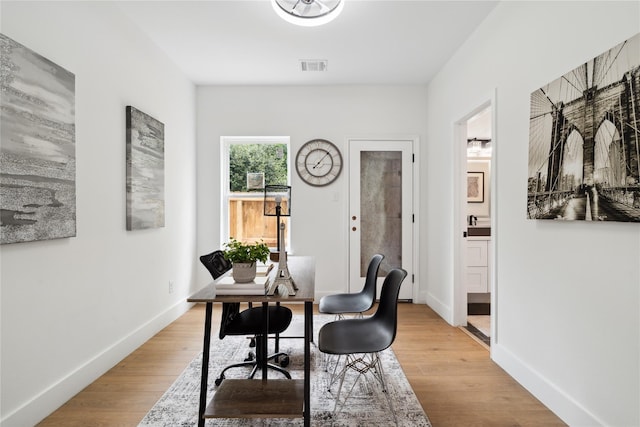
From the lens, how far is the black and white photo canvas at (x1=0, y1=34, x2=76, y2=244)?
168 centimetres

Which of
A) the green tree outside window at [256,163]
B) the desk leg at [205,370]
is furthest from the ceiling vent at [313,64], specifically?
the desk leg at [205,370]

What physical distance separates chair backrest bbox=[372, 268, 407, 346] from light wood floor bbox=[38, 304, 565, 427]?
0.51 metres

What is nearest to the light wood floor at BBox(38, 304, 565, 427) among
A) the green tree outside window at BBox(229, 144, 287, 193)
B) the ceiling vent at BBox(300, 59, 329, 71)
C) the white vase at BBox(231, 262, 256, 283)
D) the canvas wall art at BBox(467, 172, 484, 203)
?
the white vase at BBox(231, 262, 256, 283)

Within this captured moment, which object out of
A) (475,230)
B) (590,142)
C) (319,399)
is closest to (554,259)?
(590,142)

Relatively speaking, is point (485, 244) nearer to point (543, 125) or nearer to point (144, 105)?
point (543, 125)

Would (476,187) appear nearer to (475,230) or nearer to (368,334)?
(475,230)

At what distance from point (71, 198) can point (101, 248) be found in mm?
491

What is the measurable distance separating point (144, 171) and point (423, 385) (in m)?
2.69

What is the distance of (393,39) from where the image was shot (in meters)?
3.20

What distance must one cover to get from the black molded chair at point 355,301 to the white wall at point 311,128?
59.9 inches

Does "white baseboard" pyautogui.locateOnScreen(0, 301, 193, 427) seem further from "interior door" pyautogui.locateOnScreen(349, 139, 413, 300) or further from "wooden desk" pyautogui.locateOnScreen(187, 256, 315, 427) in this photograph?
"interior door" pyautogui.locateOnScreen(349, 139, 413, 300)

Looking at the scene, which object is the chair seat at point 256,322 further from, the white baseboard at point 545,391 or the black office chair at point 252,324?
the white baseboard at point 545,391

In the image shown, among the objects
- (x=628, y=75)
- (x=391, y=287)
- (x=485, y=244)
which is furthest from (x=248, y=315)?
(x=485, y=244)

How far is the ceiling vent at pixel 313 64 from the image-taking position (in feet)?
12.0
